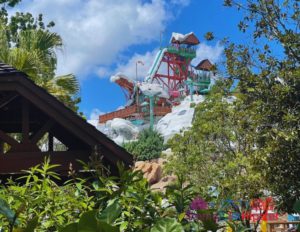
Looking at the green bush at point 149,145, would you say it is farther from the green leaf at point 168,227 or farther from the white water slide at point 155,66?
the green leaf at point 168,227

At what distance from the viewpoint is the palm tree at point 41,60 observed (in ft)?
45.8

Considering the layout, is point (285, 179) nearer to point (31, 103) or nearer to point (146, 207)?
point (31, 103)

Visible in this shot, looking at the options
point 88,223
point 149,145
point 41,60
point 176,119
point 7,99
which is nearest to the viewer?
point 88,223

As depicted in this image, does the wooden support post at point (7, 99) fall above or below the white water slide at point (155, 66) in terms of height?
below

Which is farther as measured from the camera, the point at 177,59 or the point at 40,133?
the point at 177,59

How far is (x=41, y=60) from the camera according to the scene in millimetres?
15742

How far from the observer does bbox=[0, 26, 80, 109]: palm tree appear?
1397 centimetres

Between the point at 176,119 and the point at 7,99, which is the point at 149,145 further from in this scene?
the point at 7,99

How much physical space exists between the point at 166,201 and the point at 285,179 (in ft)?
18.2

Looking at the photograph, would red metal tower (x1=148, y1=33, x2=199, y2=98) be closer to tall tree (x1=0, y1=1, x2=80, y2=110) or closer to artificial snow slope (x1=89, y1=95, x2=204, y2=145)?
artificial snow slope (x1=89, y1=95, x2=204, y2=145)

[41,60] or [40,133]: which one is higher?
[41,60]

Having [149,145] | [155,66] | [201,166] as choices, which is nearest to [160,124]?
[149,145]

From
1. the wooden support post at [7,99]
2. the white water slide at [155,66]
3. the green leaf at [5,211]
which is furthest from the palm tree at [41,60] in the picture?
the white water slide at [155,66]

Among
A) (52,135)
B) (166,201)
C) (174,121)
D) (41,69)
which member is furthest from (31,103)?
(174,121)
